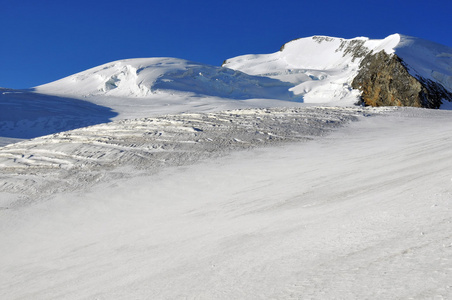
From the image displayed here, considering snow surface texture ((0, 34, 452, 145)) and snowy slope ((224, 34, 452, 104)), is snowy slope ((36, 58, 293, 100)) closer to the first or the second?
snow surface texture ((0, 34, 452, 145))

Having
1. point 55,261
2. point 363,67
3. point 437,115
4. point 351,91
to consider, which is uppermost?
point 363,67

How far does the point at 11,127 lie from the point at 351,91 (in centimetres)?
2476

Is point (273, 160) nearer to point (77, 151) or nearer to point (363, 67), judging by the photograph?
point (77, 151)

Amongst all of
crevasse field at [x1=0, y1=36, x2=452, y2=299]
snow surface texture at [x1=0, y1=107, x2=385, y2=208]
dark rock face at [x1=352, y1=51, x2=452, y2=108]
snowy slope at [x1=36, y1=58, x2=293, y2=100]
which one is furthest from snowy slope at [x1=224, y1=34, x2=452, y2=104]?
snow surface texture at [x1=0, y1=107, x2=385, y2=208]

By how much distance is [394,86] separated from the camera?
29.7 m

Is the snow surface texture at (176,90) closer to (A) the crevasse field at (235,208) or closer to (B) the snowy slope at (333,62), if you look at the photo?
(B) the snowy slope at (333,62)

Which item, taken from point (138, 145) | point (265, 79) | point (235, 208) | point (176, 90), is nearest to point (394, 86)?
point (265, 79)

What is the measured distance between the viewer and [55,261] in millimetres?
5297

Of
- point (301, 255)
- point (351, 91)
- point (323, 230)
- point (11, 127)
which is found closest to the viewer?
point (301, 255)

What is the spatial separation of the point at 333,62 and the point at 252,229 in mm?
47682

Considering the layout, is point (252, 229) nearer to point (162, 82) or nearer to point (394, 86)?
point (394, 86)

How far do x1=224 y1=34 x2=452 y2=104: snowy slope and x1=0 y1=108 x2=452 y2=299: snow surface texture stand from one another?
24.5 metres

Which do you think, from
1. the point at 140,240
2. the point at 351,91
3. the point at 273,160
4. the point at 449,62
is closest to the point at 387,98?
the point at 351,91

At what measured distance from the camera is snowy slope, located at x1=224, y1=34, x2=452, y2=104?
32438mm
